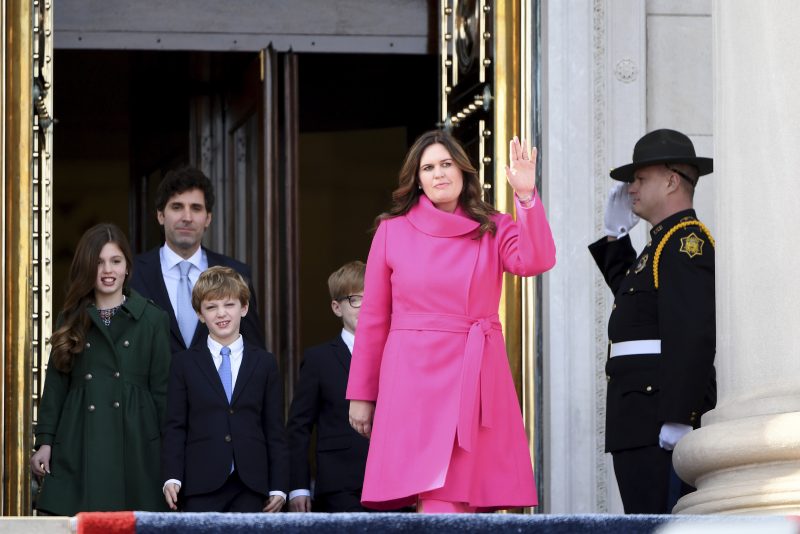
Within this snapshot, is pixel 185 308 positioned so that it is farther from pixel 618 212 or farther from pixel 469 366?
pixel 469 366

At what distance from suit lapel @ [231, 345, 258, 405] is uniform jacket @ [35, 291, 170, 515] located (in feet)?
1.41

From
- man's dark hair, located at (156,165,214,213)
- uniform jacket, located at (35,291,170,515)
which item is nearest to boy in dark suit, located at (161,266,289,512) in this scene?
uniform jacket, located at (35,291,170,515)

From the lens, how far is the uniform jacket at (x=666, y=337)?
235 inches

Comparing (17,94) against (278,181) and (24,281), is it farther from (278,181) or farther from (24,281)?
(278,181)

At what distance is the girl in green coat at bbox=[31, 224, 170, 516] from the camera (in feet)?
22.8

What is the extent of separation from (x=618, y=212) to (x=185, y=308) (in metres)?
2.08

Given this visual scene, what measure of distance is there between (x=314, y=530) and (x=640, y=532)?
79 centimetres

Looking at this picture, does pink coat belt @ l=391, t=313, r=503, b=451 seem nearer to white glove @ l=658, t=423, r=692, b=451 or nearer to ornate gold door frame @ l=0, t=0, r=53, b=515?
white glove @ l=658, t=423, r=692, b=451

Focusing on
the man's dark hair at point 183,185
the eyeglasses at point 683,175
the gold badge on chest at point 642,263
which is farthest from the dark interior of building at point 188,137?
the gold badge on chest at point 642,263

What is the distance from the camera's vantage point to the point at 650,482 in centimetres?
612

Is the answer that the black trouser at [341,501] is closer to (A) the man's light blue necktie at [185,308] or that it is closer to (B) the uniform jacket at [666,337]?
(A) the man's light blue necktie at [185,308]

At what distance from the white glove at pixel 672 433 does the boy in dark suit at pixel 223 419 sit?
155 cm

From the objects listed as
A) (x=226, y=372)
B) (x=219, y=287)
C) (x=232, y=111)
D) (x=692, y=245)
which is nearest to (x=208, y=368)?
(x=226, y=372)

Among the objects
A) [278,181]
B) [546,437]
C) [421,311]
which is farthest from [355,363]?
[278,181]
